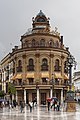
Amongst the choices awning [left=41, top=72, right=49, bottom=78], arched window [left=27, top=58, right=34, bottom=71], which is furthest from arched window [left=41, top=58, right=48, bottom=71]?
arched window [left=27, top=58, right=34, bottom=71]

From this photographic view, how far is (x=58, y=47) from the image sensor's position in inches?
3250

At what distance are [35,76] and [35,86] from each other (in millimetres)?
2638

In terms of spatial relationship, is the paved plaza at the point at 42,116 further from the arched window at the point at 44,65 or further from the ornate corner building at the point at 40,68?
the arched window at the point at 44,65

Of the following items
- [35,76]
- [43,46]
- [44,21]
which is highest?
[44,21]

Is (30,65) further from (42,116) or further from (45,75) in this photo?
(42,116)

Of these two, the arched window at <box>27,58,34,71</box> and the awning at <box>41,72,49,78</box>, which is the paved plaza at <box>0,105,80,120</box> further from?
the arched window at <box>27,58,34,71</box>

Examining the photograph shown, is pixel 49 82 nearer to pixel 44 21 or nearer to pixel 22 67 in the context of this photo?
pixel 22 67

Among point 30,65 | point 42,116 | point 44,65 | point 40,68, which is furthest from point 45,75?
point 42,116

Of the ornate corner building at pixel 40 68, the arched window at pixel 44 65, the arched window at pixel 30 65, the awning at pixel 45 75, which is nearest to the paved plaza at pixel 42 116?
the ornate corner building at pixel 40 68

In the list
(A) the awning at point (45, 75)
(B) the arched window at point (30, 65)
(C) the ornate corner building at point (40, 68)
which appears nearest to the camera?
(C) the ornate corner building at point (40, 68)

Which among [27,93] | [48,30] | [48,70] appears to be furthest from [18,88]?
[48,30]

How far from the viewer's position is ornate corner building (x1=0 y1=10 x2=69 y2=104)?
79.4 meters

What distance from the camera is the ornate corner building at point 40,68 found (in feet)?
261

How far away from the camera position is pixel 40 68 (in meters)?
80.5
